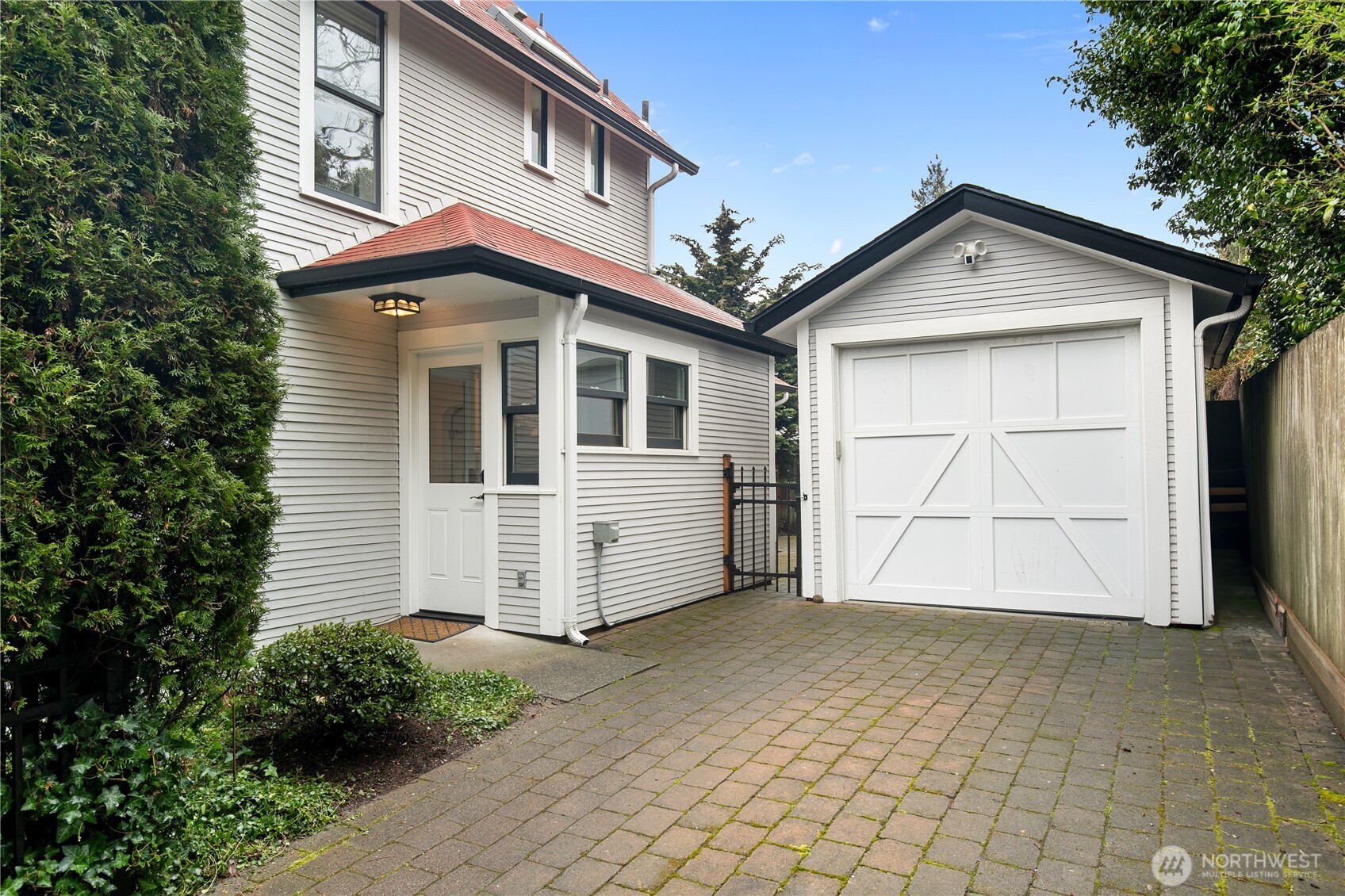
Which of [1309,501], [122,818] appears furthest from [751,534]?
[122,818]

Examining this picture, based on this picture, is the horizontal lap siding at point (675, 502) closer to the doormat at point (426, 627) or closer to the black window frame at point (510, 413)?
the black window frame at point (510, 413)

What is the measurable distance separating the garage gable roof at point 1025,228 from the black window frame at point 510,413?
9.21 feet

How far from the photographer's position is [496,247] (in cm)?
593

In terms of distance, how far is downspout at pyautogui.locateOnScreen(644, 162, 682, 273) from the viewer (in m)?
10.9

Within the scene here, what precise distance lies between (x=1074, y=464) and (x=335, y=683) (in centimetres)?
637

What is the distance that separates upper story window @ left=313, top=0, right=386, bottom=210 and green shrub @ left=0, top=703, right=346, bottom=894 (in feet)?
16.2

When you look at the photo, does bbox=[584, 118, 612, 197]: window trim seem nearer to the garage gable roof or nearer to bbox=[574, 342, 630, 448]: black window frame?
the garage gable roof

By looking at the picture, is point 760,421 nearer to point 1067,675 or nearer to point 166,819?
point 1067,675

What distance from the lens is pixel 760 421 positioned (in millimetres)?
10016

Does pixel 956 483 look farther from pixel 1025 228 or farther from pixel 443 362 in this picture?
pixel 443 362

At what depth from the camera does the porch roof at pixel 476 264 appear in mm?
Result: 5484

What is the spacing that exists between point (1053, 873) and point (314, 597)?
5450 millimetres

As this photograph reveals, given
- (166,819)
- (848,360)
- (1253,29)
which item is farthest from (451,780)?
(1253,29)

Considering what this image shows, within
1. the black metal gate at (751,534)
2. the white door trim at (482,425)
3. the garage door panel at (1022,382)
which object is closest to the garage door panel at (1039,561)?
the garage door panel at (1022,382)
